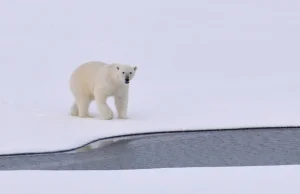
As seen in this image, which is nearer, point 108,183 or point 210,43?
point 108,183

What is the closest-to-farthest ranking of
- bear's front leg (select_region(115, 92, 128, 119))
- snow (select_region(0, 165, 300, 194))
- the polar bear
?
snow (select_region(0, 165, 300, 194)), the polar bear, bear's front leg (select_region(115, 92, 128, 119))

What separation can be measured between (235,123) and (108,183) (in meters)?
3.89

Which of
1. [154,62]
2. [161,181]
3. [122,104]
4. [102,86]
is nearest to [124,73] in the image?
[102,86]

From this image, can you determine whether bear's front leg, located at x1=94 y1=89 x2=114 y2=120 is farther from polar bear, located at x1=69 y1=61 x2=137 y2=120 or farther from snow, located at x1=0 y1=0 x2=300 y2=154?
snow, located at x1=0 y1=0 x2=300 y2=154

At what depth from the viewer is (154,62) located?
15758 mm

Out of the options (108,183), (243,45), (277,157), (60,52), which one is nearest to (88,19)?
(60,52)

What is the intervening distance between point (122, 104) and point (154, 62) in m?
6.94

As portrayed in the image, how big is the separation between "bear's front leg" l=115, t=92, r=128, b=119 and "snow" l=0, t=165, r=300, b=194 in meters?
3.48

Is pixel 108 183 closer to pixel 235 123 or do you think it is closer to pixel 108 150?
pixel 108 150

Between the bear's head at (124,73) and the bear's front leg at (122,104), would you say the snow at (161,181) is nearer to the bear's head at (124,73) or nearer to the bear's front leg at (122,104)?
the bear's head at (124,73)

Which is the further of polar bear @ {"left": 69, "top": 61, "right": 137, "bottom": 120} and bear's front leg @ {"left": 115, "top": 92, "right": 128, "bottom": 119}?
bear's front leg @ {"left": 115, "top": 92, "right": 128, "bottom": 119}

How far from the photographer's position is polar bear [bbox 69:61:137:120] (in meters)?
8.69

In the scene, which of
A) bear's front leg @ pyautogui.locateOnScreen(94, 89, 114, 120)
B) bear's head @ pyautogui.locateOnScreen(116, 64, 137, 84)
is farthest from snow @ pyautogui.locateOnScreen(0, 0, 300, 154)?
bear's head @ pyautogui.locateOnScreen(116, 64, 137, 84)

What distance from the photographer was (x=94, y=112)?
32.2 feet
